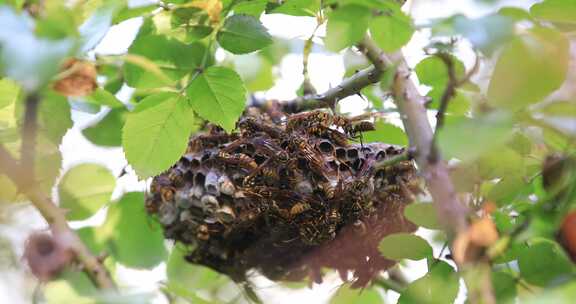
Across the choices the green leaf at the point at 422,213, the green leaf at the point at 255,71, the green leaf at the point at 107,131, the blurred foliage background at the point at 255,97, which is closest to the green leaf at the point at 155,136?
the blurred foliage background at the point at 255,97

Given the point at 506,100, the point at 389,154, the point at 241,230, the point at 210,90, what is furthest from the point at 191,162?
the point at 506,100

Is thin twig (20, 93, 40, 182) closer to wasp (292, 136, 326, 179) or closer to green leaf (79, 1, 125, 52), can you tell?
green leaf (79, 1, 125, 52)

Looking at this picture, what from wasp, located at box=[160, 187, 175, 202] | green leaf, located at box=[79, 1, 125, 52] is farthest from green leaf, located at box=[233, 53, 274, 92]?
green leaf, located at box=[79, 1, 125, 52]

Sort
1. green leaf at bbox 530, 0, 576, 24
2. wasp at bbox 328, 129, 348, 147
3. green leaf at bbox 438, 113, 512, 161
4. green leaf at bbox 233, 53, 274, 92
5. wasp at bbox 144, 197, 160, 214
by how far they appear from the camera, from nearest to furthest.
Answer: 1. green leaf at bbox 438, 113, 512, 161
2. green leaf at bbox 530, 0, 576, 24
3. wasp at bbox 328, 129, 348, 147
4. wasp at bbox 144, 197, 160, 214
5. green leaf at bbox 233, 53, 274, 92

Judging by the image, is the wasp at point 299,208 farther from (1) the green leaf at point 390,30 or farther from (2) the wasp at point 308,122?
(1) the green leaf at point 390,30

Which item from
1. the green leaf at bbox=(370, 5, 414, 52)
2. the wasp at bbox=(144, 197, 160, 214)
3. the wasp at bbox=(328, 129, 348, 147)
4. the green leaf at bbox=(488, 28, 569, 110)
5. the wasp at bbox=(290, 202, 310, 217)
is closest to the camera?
the green leaf at bbox=(488, 28, 569, 110)

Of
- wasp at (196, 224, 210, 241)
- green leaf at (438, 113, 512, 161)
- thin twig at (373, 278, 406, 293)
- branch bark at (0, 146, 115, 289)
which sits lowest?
thin twig at (373, 278, 406, 293)
